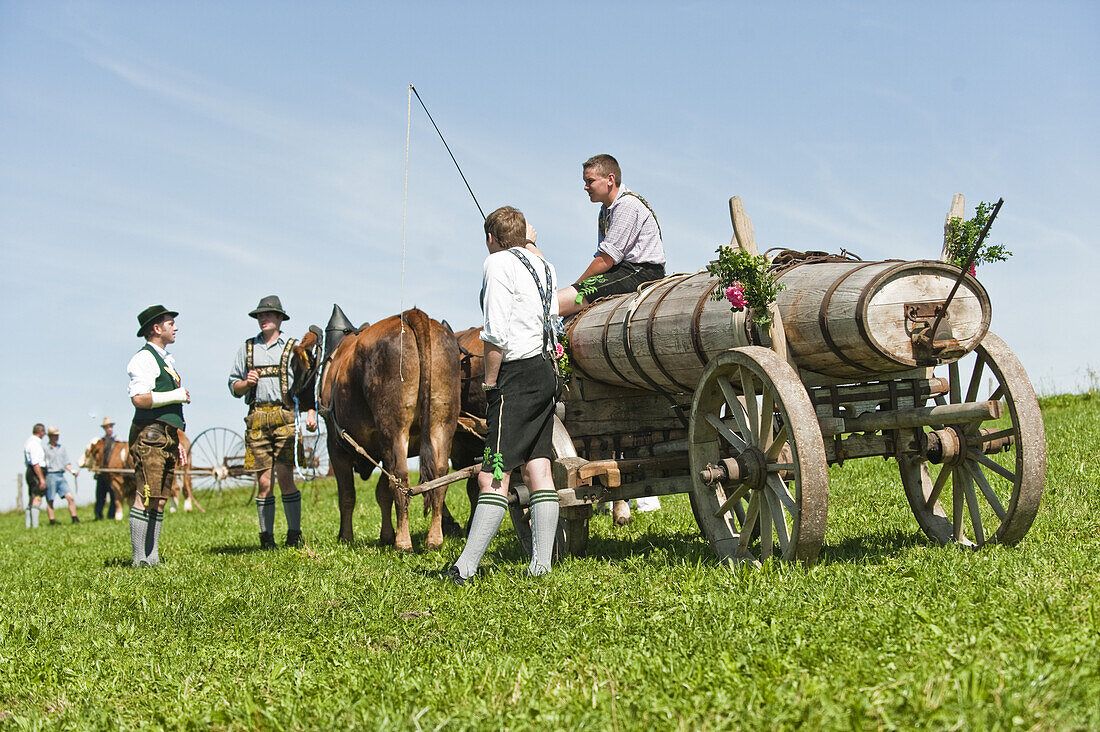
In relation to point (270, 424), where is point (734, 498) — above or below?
below

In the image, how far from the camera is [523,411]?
16.8 ft

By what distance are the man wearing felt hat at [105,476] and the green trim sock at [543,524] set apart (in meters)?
18.4

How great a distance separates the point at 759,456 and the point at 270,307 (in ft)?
19.0

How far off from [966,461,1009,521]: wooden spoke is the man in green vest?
6.02 meters

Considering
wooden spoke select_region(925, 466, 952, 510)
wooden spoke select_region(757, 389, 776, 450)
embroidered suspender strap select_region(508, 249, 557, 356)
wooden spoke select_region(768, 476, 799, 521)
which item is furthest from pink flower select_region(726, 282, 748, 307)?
wooden spoke select_region(925, 466, 952, 510)

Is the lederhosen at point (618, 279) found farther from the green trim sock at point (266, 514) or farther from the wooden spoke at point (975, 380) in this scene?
the green trim sock at point (266, 514)

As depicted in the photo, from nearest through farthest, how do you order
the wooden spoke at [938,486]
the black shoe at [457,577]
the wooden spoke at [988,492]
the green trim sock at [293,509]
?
the wooden spoke at [988,492]
the black shoe at [457,577]
the wooden spoke at [938,486]
the green trim sock at [293,509]

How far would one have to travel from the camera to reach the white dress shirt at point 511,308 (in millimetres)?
5129

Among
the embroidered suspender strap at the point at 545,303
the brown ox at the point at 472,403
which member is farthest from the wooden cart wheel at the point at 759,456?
the brown ox at the point at 472,403

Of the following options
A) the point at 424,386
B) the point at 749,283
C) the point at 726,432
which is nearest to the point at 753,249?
the point at 749,283

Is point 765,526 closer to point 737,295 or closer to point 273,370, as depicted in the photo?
point 737,295

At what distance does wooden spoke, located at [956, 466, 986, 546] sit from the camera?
485cm

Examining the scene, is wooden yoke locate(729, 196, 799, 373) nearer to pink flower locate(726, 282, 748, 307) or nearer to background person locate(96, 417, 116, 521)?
pink flower locate(726, 282, 748, 307)

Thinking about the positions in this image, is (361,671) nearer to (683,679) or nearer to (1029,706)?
(683,679)
